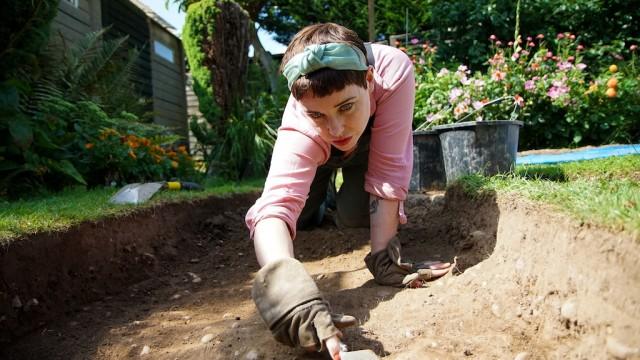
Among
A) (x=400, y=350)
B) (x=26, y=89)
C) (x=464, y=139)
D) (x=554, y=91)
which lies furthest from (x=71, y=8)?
(x=400, y=350)

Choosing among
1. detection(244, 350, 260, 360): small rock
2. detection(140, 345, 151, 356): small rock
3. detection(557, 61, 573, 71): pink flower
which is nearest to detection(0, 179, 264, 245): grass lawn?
detection(140, 345, 151, 356): small rock

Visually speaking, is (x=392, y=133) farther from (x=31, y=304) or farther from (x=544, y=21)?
(x=544, y=21)

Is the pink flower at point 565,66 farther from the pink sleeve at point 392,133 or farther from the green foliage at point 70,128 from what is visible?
the green foliage at point 70,128

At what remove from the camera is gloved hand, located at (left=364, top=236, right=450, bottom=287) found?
1948 millimetres

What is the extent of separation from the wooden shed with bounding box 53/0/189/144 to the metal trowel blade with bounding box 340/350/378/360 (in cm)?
558

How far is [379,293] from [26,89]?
10.8ft

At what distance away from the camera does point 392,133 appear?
83.9 inches

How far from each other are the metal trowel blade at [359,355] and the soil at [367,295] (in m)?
0.09

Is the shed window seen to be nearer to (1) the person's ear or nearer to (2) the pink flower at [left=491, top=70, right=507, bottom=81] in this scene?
(2) the pink flower at [left=491, top=70, right=507, bottom=81]

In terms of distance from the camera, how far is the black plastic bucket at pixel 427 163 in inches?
155

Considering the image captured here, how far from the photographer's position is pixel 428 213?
3.21 meters

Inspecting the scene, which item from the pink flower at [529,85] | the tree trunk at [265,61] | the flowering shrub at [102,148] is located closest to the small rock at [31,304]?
the flowering shrub at [102,148]

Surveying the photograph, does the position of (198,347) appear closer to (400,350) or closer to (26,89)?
(400,350)

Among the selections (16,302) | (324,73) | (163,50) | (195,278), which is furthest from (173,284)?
(163,50)
